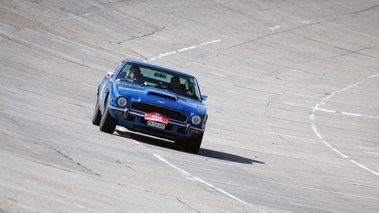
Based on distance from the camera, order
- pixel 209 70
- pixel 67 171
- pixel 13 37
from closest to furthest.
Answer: pixel 67 171
pixel 13 37
pixel 209 70

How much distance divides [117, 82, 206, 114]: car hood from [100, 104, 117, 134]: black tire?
1.41 ft

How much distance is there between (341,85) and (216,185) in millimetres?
23693

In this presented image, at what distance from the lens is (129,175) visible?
12.5 metres

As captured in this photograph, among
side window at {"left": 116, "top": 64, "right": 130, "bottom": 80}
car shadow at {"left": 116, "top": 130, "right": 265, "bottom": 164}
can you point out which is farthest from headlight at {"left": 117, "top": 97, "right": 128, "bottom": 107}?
side window at {"left": 116, "top": 64, "right": 130, "bottom": 80}

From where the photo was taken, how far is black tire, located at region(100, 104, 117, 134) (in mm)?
16898

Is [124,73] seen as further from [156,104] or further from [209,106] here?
[209,106]

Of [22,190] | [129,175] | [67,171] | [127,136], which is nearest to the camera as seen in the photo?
[22,190]

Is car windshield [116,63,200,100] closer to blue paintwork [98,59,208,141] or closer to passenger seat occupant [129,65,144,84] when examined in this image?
passenger seat occupant [129,65,144,84]

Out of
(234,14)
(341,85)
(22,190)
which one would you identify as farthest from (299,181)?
(234,14)

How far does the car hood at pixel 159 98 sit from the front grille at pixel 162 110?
0.22 feet

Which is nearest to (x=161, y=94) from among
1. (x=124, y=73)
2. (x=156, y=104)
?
(x=156, y=104)

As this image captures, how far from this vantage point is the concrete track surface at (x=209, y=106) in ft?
38.0

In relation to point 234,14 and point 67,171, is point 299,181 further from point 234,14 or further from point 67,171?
point 234,14

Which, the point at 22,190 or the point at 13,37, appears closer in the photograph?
the point at 22,190
